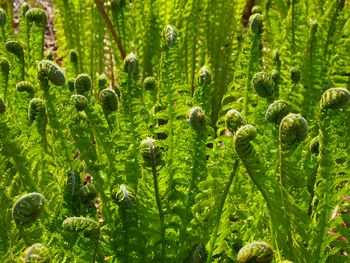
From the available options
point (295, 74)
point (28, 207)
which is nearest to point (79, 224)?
point (28, 207)

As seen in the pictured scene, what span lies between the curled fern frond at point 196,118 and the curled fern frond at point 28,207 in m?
0.27

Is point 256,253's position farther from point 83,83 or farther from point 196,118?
point 83,83

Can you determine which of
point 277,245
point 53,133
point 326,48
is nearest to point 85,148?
point 53,133

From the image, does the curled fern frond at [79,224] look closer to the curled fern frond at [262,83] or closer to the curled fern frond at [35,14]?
the curled fern frond at [262,83]

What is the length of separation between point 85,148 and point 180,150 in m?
0.17

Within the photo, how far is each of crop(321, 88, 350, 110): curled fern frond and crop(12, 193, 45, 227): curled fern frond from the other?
405mm

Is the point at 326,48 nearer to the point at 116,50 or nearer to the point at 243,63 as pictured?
the point at 243,63

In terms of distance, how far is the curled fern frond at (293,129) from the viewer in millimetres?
717

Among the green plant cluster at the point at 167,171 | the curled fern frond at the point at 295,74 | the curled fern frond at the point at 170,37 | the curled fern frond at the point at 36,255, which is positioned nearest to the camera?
the curled fern frond at the point at 36,255

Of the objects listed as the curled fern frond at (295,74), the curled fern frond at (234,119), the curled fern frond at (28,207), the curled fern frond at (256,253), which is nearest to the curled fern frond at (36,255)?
the curled fern frond at (28,207)

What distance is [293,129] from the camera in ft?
2.35

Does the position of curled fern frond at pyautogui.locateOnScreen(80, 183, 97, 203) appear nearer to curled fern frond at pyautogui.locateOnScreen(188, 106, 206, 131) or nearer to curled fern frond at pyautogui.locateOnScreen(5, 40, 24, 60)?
curled fern frond at pyautogui.locateOnScreen(188, 106, 206, 131)

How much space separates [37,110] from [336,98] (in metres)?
0.47

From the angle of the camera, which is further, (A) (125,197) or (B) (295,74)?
(B) (295,74)
